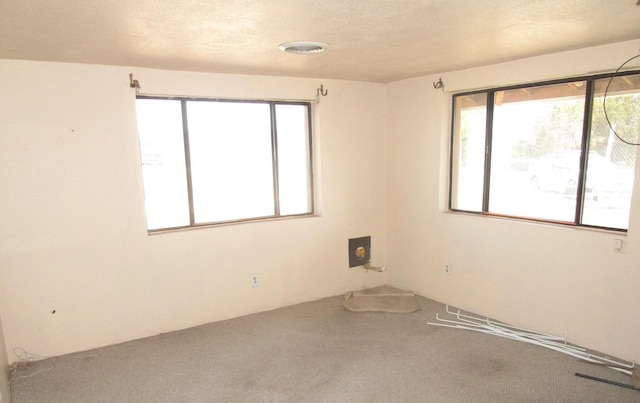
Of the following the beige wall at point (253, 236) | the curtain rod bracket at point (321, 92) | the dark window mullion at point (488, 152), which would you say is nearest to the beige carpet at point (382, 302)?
the beige wall at point (253, 236)

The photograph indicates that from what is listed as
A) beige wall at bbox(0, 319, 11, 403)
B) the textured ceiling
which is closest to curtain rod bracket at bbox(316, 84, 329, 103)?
the textured ceiling

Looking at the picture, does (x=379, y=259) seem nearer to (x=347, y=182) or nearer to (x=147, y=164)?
(x=347, y=182)

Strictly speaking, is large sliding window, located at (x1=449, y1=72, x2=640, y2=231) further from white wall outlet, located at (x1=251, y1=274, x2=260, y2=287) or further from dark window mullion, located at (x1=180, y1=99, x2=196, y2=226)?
dark window mullion, located at (x1=180, y1=99, x2=196, y2=226)

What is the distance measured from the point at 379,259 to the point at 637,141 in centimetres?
260

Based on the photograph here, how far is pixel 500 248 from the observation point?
11.0ft

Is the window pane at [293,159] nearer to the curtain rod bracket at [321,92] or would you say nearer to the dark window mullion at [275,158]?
the dark window mullion at [275,158]

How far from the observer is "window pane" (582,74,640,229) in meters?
2.63

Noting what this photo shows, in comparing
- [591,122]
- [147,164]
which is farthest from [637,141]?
[147,164]

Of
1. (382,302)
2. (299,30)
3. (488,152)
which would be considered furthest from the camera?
(382,302)

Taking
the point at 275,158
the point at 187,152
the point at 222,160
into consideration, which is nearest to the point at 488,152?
the point at 275,158

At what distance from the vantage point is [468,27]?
85.1 inches

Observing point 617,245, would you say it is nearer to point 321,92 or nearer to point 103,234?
point 321,92

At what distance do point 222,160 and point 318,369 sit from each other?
6.56 feet

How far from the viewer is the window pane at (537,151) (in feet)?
9.66
